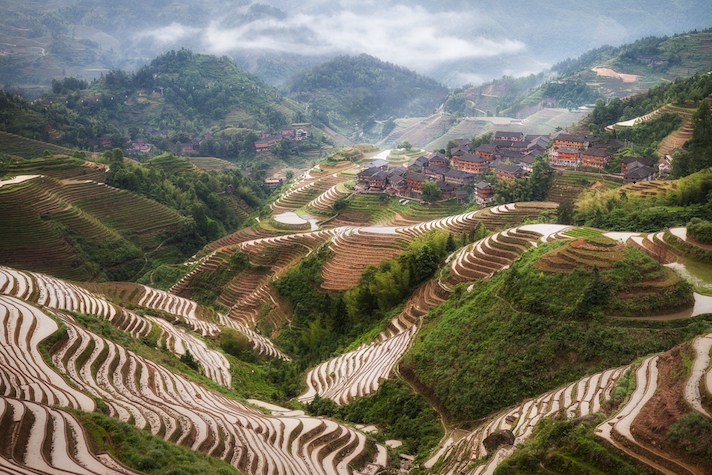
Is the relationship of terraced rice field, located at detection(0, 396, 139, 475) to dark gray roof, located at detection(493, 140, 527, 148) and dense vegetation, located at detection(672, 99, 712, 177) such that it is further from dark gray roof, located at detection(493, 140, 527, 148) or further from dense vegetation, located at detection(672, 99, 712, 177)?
dark gray roof, located at detection(493, 140, 527, 148)

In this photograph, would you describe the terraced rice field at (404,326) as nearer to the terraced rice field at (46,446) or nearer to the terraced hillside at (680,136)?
the terraced rice field at (46,446)

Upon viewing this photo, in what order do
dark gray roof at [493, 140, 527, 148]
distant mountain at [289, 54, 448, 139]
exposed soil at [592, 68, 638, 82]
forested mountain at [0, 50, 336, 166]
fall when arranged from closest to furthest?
dark gray roof at [493, 140, 527, 148] → forested mountain at [0, 50, 336, 166] → exposed soil at [592, 68, 638, 82] → distant mountain at [289, 54, 448, 139]

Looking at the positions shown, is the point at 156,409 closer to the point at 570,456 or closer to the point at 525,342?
the point at 525,342

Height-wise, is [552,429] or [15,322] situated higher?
[552,429]

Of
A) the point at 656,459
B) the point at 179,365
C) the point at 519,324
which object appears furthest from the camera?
the point at 179,365

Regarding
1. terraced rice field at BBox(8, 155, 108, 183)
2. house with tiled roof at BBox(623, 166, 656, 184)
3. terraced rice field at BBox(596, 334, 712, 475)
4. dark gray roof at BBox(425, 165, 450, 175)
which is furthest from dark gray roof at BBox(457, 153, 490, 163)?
terraced rice field at BBox(596, 334, 712, 475)

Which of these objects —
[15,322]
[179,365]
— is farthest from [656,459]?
[15,322]

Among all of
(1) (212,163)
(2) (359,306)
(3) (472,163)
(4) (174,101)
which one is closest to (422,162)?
(3) (472,163)

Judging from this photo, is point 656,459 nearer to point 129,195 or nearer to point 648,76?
point 129,195
